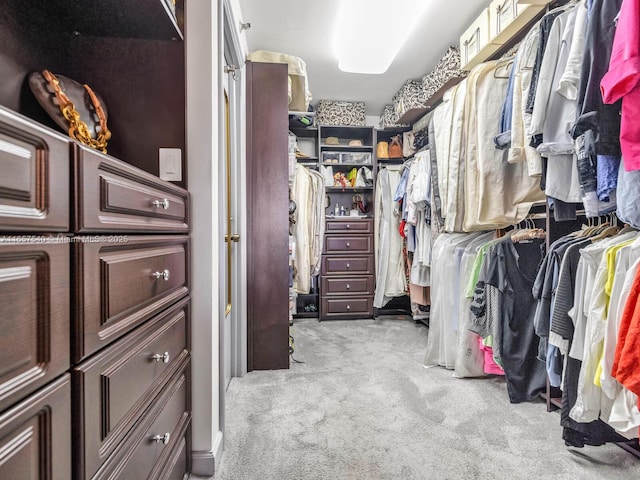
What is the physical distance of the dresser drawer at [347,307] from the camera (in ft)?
11.4

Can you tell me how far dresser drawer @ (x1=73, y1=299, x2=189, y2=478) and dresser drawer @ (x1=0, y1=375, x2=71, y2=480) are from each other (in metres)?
0.04

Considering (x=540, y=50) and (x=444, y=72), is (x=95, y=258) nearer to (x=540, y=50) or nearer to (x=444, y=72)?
(x=540, y=50)

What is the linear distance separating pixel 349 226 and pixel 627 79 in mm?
2622

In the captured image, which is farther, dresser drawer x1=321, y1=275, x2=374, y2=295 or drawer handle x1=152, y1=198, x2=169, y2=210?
dresser drawer x1=321, y1=275, x2=374, y2=295

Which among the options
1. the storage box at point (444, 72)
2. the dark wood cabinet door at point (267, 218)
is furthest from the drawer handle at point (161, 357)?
the storage box at point (444, 72)

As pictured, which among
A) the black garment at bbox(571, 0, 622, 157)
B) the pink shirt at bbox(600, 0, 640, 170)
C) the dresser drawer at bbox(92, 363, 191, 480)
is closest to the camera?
the dresser drawer at bbox(92, 363, 191, 480)

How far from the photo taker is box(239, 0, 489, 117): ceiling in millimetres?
2141

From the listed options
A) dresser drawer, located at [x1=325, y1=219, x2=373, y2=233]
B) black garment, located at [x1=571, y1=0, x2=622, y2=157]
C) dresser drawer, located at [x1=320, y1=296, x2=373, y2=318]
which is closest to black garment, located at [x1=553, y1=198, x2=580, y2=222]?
black garment, located at [x1=571, y1=0, x2=622, y2=157]

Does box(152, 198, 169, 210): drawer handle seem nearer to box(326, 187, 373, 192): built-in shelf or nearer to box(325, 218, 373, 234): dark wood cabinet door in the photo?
box(325, 218, 373, 234): dark wood cabinet door

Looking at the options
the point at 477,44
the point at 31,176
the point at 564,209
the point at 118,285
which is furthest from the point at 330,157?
the point at 31,176

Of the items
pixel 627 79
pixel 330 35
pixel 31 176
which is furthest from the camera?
pixel 330 35

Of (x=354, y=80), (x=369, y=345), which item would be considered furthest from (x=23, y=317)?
(x=354, y=80)

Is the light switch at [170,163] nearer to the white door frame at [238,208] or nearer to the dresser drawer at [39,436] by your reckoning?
the dresser drawer at [39,436]

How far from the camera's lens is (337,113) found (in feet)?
12.0
